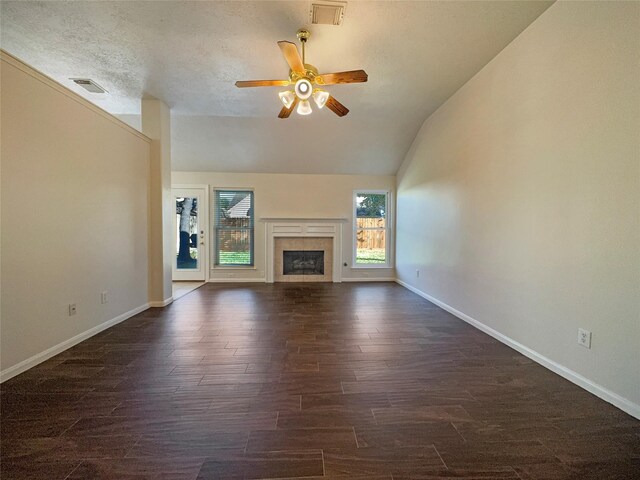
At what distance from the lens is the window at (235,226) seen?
20.4 ft

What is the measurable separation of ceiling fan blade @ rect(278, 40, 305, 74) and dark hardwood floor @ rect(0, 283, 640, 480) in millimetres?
2612

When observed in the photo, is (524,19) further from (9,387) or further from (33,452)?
(9,387)

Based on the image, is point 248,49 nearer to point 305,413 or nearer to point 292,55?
point 292,55

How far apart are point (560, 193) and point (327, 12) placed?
2.42 meters

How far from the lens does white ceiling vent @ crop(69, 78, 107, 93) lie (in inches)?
133

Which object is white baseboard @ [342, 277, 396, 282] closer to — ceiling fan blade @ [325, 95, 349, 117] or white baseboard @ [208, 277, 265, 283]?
white baseboard @ [208, 277, 265, 283]

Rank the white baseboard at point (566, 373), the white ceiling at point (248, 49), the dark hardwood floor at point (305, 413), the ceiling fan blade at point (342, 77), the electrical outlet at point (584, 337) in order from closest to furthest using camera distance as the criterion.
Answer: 1. the dark hardwood floor at point (305, 413)
2. the white baseboard at point (566, 373)
3. the electrical outlet at point (584, 337)
4. the white ceiling at point (248, 49)
5. the ceiling fan blade at point (342, 77)

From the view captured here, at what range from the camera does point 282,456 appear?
1339mm

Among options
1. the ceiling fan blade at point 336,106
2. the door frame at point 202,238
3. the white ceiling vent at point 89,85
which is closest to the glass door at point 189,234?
the door frame at point 202,238

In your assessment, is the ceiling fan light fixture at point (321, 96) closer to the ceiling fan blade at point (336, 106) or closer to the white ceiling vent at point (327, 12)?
the ceiling fan blade at point (336, 106)

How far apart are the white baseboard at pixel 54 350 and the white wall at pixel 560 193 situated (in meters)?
4.21

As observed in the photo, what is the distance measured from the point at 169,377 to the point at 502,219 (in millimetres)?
3369

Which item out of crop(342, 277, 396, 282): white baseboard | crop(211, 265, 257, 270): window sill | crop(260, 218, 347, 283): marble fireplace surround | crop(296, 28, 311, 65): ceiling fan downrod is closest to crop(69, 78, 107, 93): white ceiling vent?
crop(296, 28, 311, 65): ceiling fan downrod

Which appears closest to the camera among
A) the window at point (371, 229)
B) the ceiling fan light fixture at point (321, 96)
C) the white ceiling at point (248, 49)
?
the white ceiling at point (248, 49)
